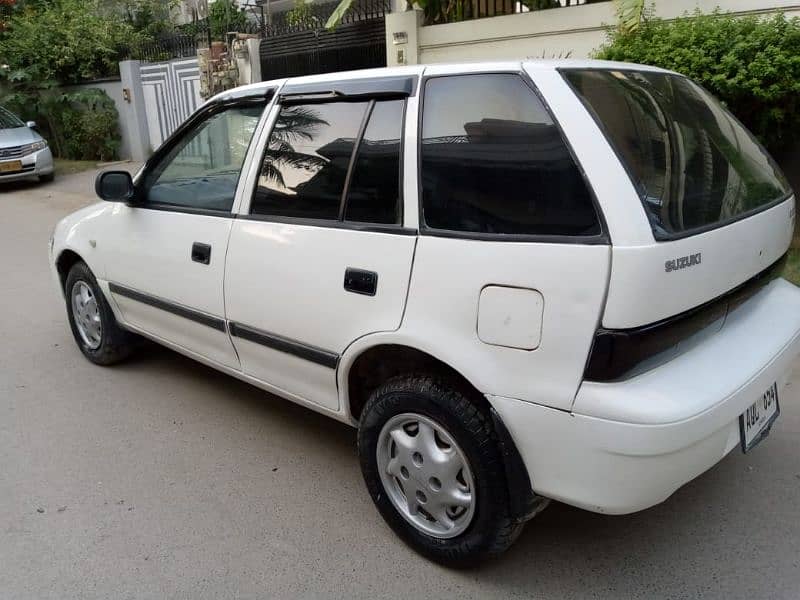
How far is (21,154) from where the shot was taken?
41.3 feet

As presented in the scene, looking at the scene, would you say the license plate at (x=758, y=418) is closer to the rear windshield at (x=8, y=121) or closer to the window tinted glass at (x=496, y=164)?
the window tinted glass at (x=496, y=164)

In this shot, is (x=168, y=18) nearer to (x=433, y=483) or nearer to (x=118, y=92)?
(x=118, y=92)

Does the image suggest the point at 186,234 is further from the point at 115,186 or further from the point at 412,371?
the point at 412,371

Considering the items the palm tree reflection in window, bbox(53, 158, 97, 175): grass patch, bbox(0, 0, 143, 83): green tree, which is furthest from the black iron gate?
the palm tree reflection in window

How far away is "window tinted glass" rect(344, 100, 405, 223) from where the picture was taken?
105 inches

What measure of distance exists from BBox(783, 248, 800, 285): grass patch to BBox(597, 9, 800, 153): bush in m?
0.91

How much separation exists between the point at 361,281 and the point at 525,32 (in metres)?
5.83

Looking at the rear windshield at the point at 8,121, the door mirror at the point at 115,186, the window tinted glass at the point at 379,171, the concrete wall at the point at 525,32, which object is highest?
the concrete wall at the point at 525,32

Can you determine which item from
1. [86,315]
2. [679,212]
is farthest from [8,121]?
[679,212]

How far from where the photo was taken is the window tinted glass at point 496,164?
7.25 ft

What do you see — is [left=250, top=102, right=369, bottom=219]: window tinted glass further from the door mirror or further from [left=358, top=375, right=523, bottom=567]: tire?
the door mirror

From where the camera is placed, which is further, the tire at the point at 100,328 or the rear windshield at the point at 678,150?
the tire at the point at 100,328

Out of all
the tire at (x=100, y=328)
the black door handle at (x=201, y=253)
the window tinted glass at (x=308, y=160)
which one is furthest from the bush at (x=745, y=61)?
the tire at (x=100, y=328)

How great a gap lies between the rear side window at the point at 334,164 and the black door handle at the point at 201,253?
1.17 feet
